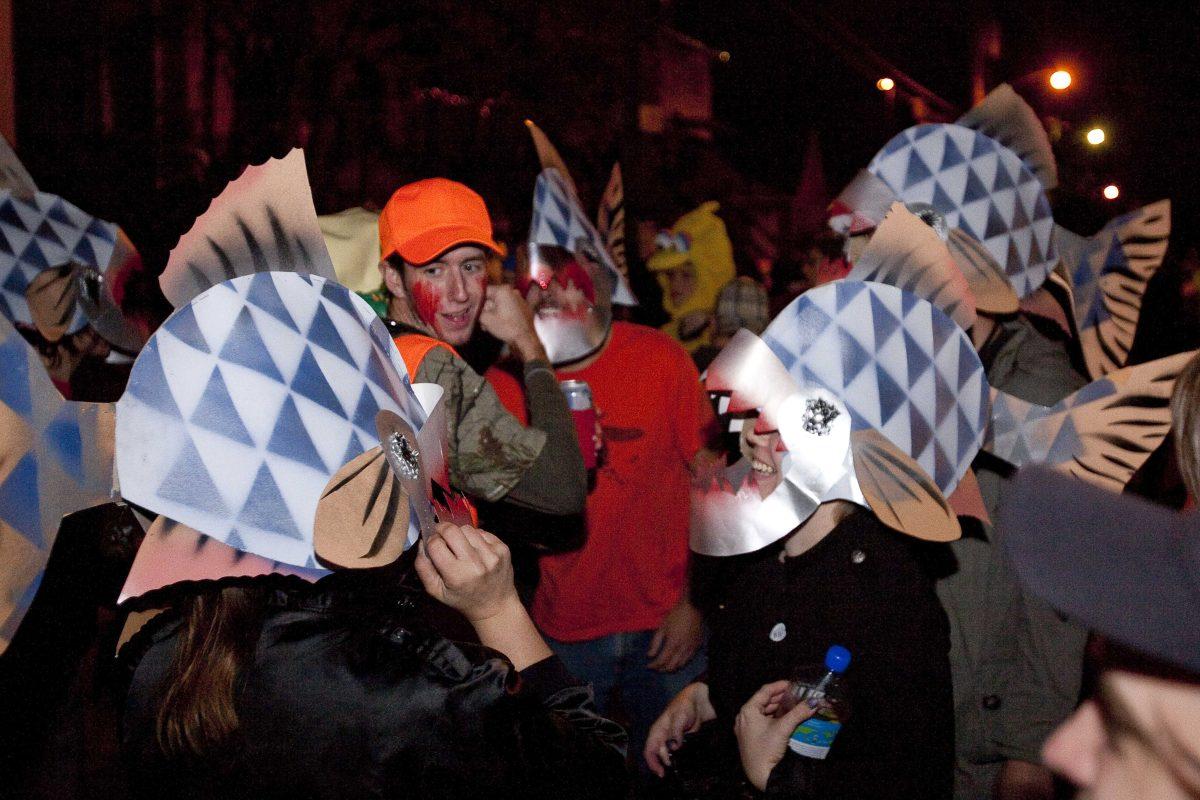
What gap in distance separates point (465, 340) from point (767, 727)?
1.37 m

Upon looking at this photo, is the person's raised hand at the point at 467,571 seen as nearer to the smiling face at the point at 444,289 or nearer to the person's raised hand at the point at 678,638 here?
the smiling face at the point at 444,289

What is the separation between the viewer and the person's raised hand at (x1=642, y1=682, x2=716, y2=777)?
2.46 m

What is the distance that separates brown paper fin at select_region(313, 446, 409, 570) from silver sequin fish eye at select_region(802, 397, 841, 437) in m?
0.95

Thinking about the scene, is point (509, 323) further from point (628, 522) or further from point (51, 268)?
point (51, 268)

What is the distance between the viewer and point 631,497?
3436 millimetres

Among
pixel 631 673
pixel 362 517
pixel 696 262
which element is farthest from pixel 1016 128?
pixel 696 262

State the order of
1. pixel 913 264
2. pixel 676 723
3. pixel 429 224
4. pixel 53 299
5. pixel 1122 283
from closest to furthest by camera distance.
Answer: pixel 913 264, pixel 676 723, pixel 429 224, pixel 53 299, pixel 1122 283

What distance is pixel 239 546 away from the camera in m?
1.37

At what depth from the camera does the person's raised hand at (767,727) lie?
188 centimetres

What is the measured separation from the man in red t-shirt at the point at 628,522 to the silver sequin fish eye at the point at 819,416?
1271 mm

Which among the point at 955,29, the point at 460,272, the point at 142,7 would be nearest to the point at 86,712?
the point at 460,272

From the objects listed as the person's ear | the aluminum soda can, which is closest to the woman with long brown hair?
the person's ear

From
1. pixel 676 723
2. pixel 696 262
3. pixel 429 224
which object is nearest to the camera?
pixel 676 723

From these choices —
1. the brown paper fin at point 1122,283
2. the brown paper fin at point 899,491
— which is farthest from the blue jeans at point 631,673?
the brown paper fin at point 1122,283
